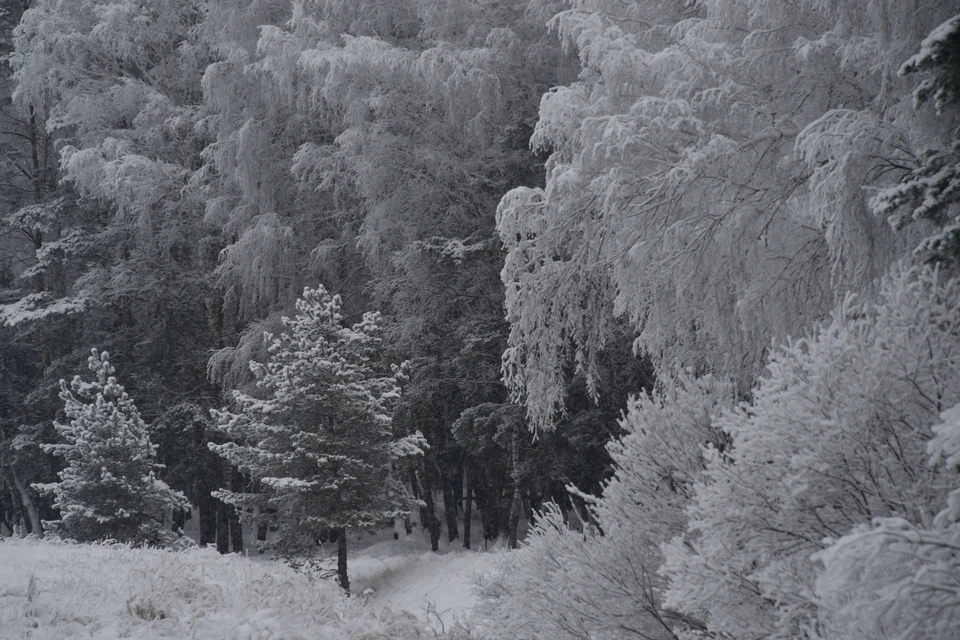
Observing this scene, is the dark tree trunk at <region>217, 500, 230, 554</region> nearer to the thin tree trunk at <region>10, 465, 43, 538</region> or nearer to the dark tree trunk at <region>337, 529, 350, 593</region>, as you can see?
the thin tree trunk at <region>10, 465, 43, 538</region>

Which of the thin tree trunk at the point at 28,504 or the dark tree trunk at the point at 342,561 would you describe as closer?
the dark tree trunk at the point at 342,561

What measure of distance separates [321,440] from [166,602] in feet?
21.5

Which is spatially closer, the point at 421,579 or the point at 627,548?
the point at 627,548

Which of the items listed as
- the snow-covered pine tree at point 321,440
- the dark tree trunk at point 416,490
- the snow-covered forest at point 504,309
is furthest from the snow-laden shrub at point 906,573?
the dark tree trunk at point 416,490

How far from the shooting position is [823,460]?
3342 mm

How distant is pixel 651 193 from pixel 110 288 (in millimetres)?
15892

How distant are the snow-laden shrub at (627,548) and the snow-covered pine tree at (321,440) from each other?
650 cm

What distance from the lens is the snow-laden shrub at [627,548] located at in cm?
464

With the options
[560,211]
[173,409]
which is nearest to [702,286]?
[560,211]

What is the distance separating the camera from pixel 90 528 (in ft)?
37.6

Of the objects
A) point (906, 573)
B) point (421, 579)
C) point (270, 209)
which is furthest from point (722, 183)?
point (270, 209)

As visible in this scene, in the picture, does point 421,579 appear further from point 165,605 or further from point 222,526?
point 165,605

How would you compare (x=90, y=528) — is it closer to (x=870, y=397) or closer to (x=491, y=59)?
(x=491, y=59)

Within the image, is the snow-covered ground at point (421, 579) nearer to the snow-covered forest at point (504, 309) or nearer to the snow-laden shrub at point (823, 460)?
the snow-covered forest at point (504, 309)
